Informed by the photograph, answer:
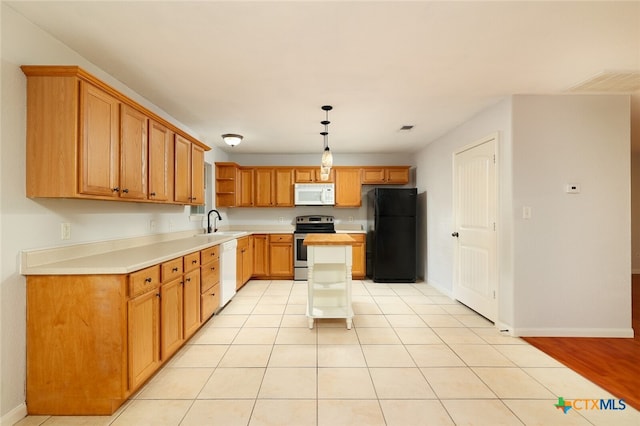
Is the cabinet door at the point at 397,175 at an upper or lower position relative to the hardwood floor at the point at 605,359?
upper

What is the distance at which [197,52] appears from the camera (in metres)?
2.12

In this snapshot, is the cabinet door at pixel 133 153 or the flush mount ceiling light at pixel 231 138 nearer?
the cabinet door at pixel 133 153

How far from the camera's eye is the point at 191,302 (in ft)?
8.92

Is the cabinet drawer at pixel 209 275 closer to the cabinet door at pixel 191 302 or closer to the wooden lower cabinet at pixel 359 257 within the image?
the cabinet door at pixel 191 302

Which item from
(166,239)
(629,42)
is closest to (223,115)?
(166,239)

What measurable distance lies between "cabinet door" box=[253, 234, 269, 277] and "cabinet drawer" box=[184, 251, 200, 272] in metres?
2.43

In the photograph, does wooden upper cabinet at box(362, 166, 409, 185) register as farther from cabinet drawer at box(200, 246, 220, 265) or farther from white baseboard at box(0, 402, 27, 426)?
white baseboard at box(0, 402, 27, 426)

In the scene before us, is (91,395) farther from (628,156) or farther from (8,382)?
(628,156)

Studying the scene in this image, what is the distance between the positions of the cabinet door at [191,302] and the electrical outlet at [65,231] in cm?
91

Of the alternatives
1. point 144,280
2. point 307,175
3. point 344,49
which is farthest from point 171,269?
point 307,175

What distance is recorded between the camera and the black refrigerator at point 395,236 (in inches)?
201

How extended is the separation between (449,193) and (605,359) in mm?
2399

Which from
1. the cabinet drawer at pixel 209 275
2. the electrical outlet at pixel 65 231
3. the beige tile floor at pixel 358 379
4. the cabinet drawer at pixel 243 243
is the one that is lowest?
the beige tile floor at pixel 358 379
